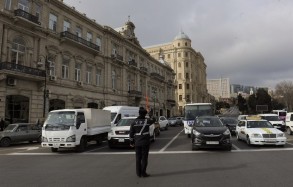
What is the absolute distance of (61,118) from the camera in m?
14.7

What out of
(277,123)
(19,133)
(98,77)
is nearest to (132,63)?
(98,77)

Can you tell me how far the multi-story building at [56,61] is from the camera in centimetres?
2712

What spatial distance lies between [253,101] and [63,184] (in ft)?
277

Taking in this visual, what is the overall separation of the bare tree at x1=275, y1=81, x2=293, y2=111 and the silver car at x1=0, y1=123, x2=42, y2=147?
80309 mm

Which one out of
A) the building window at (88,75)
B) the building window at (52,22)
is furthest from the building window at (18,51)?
the building window at (88,75)

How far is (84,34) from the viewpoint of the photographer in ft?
128

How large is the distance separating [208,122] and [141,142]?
7.84 meters

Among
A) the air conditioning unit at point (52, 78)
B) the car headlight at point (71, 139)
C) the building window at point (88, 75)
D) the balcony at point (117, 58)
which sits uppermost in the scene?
the balcony at point (117, 58)

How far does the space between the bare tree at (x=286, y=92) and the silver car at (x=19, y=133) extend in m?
80.3

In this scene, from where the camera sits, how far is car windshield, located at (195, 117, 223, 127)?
14.9 meters

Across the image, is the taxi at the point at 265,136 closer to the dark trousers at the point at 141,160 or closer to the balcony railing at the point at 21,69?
the dark trousers at the point at 141,160

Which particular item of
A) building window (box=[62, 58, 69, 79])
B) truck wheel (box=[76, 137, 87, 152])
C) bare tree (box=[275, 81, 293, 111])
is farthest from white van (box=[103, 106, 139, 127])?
bare tree (box=[275, 81, 293, 111])

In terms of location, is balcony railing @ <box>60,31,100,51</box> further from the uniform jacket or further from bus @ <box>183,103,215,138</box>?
the uniform jacket

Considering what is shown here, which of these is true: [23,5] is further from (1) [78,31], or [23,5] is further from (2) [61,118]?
(2) [61,118]
